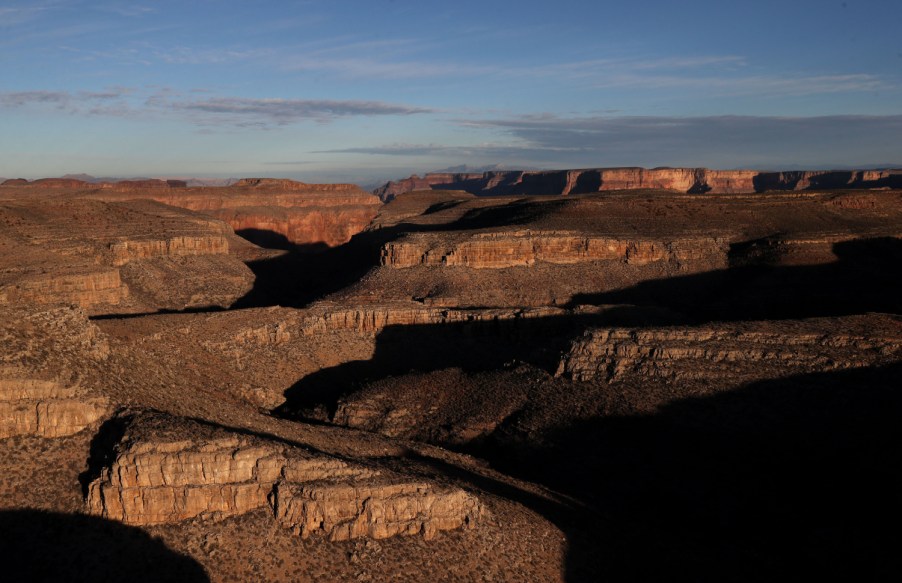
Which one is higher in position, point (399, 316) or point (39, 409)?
point (39, 409)

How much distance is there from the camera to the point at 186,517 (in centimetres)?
2222

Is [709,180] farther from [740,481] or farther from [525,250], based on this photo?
[740,481]

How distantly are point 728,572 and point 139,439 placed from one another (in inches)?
738

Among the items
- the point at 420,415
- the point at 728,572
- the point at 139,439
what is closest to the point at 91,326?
the point at 139,439

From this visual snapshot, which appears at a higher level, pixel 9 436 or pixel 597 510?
pixel 9 436

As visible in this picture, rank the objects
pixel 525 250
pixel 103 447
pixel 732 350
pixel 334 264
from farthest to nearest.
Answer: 1. pixel 334 264
2. pixel 525 250
3. pixel 732 350
4. pixel 103 447

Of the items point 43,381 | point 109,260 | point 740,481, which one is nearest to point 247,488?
point 43,381

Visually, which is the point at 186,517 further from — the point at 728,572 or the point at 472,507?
the point at 728,572

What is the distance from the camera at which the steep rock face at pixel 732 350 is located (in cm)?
3697

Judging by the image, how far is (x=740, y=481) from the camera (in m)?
31.2

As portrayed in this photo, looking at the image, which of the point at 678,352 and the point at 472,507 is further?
the point at 678,352

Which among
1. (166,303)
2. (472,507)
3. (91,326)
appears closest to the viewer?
(472,507)

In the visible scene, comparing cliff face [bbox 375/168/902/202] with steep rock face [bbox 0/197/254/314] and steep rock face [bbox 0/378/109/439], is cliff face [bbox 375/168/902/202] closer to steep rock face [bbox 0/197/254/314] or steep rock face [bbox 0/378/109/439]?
steep rock face [bbox 0/197/254/314]

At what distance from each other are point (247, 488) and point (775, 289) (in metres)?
52.2
